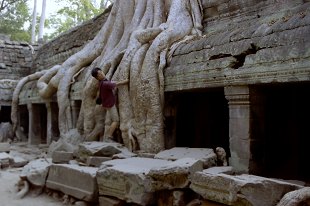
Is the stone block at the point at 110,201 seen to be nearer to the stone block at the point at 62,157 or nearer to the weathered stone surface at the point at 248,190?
the weathered stone surface at the point at 248,190

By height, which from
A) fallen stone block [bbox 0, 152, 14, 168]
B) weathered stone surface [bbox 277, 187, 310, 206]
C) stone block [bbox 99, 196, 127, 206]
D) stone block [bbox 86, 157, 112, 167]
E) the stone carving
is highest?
the stone carving

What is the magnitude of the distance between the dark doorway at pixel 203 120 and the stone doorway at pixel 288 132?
1.35 meters

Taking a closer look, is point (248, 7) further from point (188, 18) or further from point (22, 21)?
point (22, 21)

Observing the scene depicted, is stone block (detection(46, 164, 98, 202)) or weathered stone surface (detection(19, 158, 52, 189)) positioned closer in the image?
stone block (detection(46, 164, 98, 202))

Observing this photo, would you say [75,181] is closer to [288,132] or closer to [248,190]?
[248,190]

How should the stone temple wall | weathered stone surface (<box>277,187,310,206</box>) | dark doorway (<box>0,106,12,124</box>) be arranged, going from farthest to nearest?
the stone temple wall → dark doorway (<box>0,106,12,124</box>) → weathered stone surface (<box>277,187,310,206</box>)

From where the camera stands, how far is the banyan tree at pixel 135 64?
230 inches

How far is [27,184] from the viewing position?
17.0 ft

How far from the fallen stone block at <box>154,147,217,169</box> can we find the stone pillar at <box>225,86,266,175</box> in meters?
0.39

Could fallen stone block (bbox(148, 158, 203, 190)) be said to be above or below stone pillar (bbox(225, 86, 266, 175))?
below

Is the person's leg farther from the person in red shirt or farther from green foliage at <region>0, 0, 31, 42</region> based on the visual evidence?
green foliage at <region>0, 0, 31, 42</region>

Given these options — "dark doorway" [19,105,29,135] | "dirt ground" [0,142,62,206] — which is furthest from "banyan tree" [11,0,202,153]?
"dark doorway" [19,105,29,135]

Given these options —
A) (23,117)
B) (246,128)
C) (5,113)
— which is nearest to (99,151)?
(246,128)

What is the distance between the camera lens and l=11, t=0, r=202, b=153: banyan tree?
5.85m
